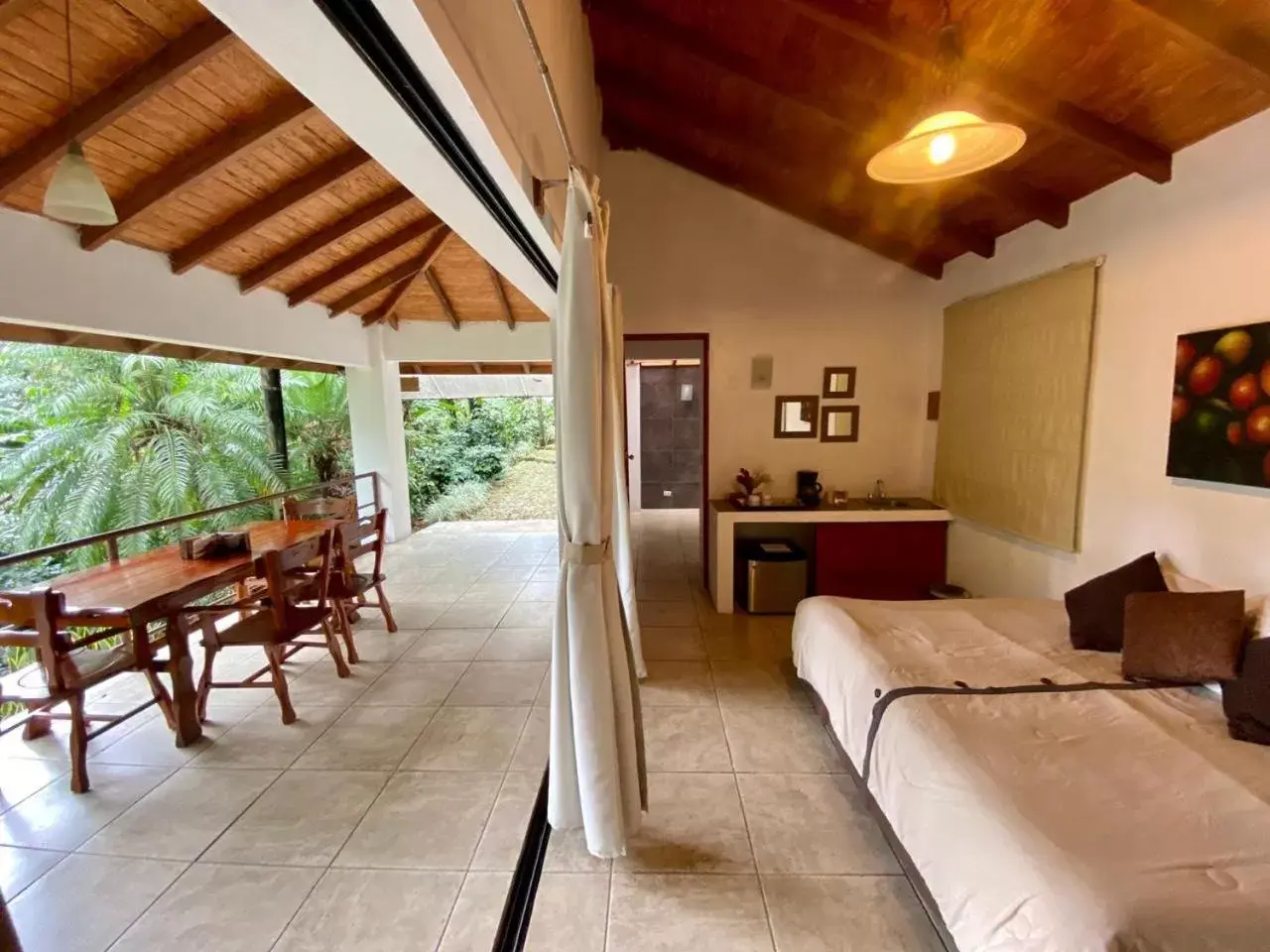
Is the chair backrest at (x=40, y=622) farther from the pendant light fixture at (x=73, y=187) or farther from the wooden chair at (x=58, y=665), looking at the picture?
the pendant light fixture at (x=73, y=187)

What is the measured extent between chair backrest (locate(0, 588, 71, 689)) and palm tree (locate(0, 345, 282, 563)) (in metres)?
3.77

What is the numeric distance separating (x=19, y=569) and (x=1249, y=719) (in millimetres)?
8907

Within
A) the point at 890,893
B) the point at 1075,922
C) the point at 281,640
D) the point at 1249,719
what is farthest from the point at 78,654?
the point at 1249,719

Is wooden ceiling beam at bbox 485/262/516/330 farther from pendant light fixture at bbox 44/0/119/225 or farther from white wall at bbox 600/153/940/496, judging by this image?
pendant light fixture at bbox 44/0/119/225

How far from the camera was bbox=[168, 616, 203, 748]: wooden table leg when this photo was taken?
2416 millimetres

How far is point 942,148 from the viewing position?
165cm

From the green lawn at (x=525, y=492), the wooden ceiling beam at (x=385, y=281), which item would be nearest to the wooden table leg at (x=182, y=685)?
the wooden ceiling beam at (x=385, y=281)

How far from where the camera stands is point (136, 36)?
6.53 feet

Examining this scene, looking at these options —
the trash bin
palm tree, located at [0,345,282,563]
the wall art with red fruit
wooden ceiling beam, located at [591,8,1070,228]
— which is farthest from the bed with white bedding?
palm tree, located at [0,345,282,563]

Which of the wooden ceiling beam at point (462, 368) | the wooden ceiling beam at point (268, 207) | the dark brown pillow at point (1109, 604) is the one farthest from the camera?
the wooden ceiling beam at point (462, 368)

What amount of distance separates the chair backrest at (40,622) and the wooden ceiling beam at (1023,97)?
11.6ft

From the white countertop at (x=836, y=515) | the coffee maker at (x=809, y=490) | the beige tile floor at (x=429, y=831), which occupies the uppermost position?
the coffee maker at (x=809, y=490)

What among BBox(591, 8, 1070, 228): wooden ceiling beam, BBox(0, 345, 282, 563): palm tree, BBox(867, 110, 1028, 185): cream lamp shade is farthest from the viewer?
BBox(0, 345, 282, 563): palm tree

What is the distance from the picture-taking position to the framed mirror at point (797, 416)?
13.7 feet
